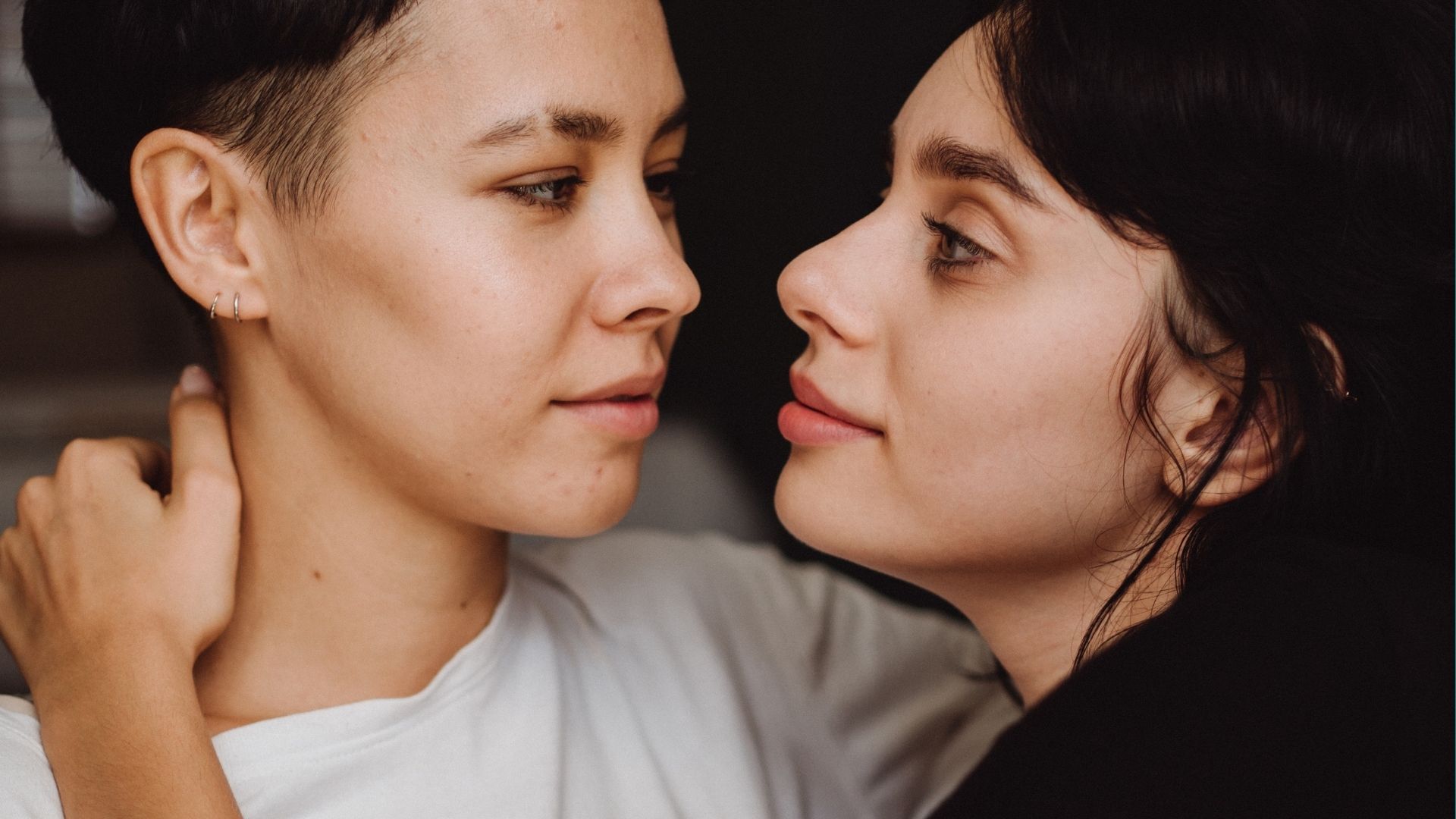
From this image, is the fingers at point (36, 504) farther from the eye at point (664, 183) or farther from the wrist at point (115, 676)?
the eye at point (664, 183)

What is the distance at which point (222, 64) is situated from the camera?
1.23 meters

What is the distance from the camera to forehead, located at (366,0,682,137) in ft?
3.89

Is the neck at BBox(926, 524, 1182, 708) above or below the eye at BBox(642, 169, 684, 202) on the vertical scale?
below

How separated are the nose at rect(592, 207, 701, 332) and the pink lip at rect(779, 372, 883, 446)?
0.49 ft

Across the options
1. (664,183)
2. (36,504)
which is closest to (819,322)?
(664,183)

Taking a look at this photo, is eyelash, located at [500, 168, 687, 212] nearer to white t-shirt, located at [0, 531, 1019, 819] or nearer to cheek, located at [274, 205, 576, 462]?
cheek, located at [274, 205, 576, 462]

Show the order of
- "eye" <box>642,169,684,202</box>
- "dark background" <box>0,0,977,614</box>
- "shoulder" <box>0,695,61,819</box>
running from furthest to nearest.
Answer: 1. "dark background" <box>0,0,977,614</box>
2. "eye" <box>642,169,684,202</box>
3. "shoulder" <box>0,695,61,819</box>

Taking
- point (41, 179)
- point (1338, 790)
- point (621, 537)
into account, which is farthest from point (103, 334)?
point (1338, 790)

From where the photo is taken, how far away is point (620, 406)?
131 cm

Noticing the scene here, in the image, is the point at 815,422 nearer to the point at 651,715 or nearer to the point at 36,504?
the point at 651,715

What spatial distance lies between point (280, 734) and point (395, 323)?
423 mm

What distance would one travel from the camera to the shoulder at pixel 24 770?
1.05 metres

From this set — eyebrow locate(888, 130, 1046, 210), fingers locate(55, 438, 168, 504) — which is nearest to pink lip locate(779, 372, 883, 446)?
eyebrow locate(888, 130, 1046, 210)

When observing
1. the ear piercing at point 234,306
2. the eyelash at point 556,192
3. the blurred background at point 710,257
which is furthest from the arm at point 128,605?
the blurred background at point 710,257
